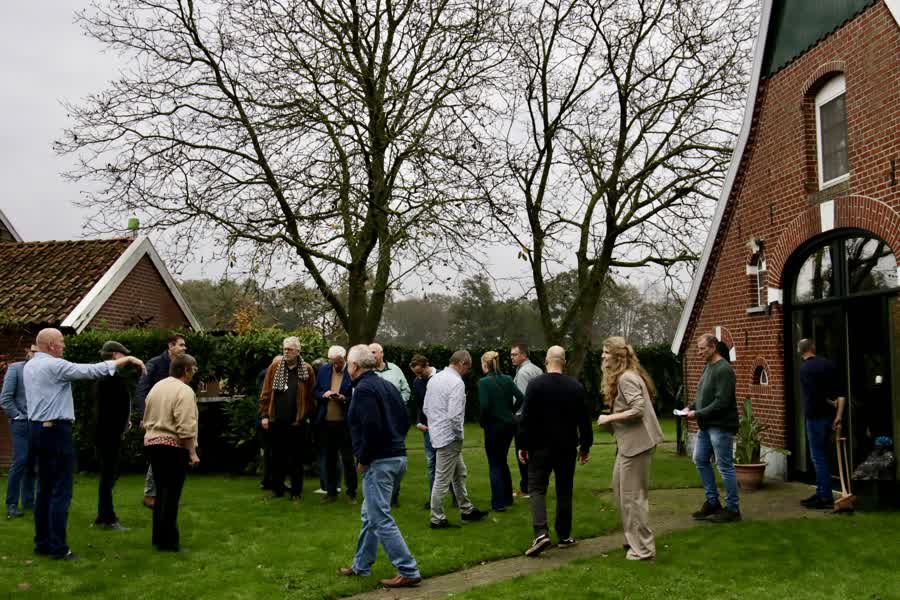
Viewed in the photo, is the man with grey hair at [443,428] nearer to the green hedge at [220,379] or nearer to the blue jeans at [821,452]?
the blue jeans at [821,452]

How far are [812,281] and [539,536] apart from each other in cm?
628

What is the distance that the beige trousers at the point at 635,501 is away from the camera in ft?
24.5

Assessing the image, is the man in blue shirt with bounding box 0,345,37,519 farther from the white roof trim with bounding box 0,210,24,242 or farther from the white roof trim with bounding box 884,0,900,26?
the white roof trim with bounding box 0,210,24,242

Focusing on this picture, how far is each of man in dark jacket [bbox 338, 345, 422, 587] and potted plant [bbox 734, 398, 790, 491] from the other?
623 centimetres

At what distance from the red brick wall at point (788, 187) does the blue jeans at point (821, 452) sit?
2.30m

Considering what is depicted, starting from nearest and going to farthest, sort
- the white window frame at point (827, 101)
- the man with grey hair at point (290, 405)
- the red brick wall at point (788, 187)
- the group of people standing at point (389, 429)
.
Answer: the group of people standing at point (389, 429), the red brick wall at point (788, 187), the man with grey hair at point (290, 405), the white window frame at point (827, 101)

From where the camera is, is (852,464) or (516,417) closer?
(516,417)

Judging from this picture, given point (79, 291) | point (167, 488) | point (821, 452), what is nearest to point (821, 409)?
point (821, 452)

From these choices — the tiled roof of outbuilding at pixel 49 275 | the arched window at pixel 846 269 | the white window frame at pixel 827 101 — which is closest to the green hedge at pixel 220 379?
the tiled roof of outbuilding at pixel 49 275

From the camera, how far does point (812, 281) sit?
11.6 meters

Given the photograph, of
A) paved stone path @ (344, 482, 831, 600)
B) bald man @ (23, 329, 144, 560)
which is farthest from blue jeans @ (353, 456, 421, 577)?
bald man @ (23, 329, 144, 560)

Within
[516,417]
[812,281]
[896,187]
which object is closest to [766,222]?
[812,281]

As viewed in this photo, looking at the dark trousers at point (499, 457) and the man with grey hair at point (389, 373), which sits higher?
the man with grey hair at point (389, 373)

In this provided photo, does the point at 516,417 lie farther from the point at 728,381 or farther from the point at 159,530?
the point at 159,530
